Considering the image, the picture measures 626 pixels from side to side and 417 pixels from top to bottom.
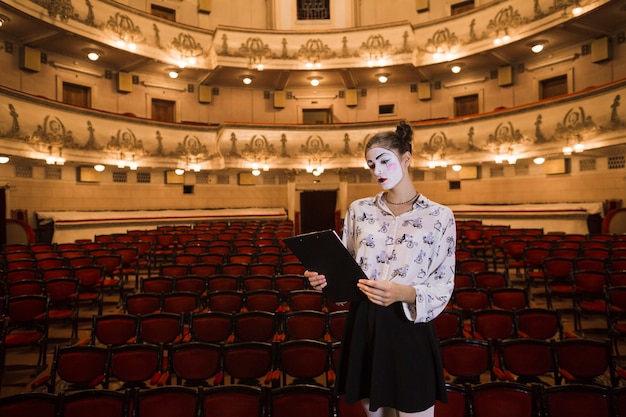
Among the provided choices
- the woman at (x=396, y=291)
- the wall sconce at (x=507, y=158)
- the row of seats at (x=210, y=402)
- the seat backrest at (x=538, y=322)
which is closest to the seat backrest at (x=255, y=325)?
the row of seats at (x=210, y=402)

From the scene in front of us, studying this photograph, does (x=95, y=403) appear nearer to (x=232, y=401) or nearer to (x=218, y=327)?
(x=232, y=401)

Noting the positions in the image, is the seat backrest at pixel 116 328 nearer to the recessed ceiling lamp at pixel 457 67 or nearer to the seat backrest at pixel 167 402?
the seat backrest at pixel 167 402

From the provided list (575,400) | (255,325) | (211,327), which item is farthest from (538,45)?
(211,327)

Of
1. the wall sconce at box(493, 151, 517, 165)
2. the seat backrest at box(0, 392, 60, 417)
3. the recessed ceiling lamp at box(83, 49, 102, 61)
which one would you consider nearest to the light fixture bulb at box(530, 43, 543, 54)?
the wall sconce at box(493, 151, 517, 165)

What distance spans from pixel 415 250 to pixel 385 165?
0.38 metres

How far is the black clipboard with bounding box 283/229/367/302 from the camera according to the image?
5.22ft

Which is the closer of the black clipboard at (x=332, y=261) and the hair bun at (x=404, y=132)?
the black clipboard at (x=332, y=261)

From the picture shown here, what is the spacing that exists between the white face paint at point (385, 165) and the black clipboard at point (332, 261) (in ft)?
1.13

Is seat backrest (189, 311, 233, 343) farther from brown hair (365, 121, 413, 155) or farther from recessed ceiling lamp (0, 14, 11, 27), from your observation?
recessed ceiling lamp (0, 14, 11, 27)

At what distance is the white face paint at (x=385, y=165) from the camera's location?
1.75 meters

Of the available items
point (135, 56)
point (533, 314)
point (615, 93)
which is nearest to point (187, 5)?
point (135, 56)

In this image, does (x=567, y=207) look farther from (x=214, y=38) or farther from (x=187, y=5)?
(x=187, y=5)

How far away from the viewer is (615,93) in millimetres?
10891

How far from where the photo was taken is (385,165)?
1.76 m
